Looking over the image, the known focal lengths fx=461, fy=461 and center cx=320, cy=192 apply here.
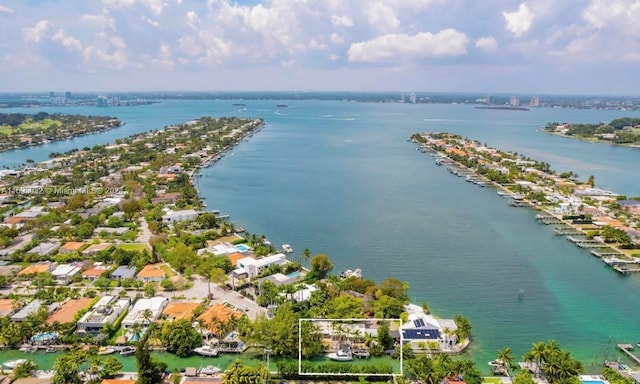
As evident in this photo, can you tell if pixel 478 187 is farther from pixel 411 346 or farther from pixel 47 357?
pixel 47 357

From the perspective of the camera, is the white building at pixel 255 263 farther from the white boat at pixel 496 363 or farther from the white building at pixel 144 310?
the white boat at pixel 496 363

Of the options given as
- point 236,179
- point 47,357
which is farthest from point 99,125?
point 47,357

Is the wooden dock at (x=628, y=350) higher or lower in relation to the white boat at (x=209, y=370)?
lower

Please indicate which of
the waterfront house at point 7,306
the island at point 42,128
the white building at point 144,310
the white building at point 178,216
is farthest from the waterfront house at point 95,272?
the island at point 42,128

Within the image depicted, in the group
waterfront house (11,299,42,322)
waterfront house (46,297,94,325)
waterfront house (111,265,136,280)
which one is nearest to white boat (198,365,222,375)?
waterfront house (46,297,94,325)

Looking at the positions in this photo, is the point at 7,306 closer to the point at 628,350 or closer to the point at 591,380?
the point at 591,380

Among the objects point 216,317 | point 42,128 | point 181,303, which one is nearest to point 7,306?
point 181,303
